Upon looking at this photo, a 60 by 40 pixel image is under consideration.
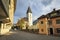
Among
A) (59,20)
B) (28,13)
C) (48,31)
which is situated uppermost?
(28,13)

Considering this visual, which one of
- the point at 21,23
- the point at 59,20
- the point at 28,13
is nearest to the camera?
the point at 59,20

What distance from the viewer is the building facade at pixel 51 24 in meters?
44.8

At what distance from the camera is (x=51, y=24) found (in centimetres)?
4706

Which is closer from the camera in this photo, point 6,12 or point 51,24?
point 6,12

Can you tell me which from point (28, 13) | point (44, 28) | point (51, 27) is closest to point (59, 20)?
point (51, 27)

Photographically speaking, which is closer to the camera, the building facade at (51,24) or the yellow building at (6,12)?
the yellow building at (6,12)

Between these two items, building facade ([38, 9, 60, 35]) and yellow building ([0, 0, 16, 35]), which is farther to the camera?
building facade ([38, 9, 60, 35])

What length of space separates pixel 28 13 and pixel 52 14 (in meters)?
78.5

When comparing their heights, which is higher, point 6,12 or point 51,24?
point 51,24

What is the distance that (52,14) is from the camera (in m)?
48.3

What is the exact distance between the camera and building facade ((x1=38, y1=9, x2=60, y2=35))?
44.8 m

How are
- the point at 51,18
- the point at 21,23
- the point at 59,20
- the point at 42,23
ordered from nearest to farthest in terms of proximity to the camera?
the point at 59,20 < the point at 51,18 < the point at 42,23 < the point at 21,23

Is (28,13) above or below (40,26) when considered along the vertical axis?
above

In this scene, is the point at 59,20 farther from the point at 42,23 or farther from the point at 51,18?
the point at 42,23
